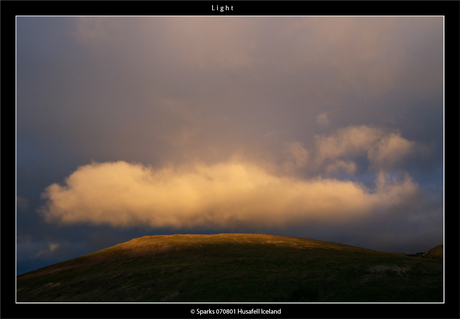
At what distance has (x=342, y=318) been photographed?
1364 cm

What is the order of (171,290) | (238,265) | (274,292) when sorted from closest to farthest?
1. (274,292)
2. (171,290)
3. (238,265)

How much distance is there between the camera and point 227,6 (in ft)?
50.2

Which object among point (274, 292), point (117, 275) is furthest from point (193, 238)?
point (274, 292)

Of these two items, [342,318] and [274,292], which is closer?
[342,318]

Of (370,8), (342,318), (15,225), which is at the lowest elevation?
(342,318)

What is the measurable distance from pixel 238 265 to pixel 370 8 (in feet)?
254

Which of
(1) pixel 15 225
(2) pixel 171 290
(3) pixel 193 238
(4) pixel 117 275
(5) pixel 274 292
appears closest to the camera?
(1) pixel 15 225

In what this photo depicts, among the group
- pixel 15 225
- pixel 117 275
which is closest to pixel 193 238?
pixel 117 275

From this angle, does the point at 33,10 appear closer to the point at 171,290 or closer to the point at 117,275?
the point at 171,290

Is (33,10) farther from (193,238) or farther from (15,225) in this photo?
(193,238)

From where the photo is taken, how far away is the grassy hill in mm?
43625

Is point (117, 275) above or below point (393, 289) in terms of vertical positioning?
below

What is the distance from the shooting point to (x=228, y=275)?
71.2 metres

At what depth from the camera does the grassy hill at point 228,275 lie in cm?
4362
